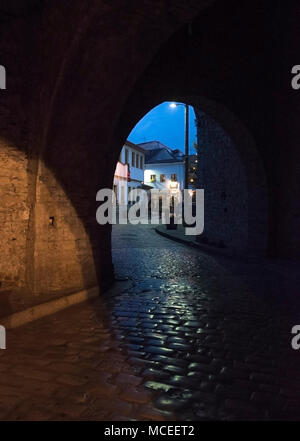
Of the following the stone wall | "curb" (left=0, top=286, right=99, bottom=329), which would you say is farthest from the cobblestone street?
the stone wall

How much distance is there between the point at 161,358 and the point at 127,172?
3010cm

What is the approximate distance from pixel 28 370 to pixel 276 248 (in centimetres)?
790

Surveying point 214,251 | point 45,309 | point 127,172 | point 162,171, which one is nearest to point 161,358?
point 45,309

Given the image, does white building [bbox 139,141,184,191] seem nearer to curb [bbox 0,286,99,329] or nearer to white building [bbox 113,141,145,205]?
white building [bbox 113,141,145,205]

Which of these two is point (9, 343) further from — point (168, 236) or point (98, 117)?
point (168, 236)

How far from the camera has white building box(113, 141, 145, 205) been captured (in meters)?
30.8

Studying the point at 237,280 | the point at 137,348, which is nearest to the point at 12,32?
the point at 137,348

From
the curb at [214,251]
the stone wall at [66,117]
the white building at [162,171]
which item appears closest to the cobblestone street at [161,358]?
the stone wall at [66,117]

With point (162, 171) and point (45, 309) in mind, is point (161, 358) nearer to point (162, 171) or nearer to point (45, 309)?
point (45, 309)

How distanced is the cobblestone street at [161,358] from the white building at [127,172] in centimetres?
2467

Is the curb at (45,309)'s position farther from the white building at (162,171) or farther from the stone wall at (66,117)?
the white building at (162,171)

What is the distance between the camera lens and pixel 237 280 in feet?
22.5

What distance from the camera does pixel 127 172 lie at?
32688 millimetres

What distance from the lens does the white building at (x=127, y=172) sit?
3075 cm
